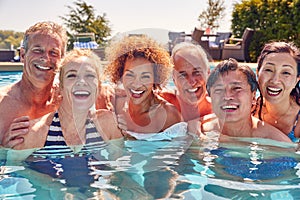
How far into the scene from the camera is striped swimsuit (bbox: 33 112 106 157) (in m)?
3.11

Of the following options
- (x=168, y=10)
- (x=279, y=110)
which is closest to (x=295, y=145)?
(x=279, y=110)

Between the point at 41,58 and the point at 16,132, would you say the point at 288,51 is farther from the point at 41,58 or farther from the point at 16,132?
the point at 16,132

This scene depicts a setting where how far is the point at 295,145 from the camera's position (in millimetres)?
3510

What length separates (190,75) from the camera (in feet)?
12.2

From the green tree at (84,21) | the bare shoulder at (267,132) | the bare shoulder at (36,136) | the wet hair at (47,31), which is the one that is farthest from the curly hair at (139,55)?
the green tree at (84,21)

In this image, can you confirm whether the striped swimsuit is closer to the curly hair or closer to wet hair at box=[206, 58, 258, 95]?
the curly hair

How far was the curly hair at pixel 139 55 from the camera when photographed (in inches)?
138

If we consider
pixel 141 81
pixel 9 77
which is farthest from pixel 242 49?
pixel 141 81

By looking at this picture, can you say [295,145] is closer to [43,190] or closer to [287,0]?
[43,190]

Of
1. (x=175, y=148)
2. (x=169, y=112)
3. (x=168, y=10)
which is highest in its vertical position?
(x=168, y=10)

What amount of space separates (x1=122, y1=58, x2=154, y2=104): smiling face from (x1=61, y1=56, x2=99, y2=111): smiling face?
0.42m

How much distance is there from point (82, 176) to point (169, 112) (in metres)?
1.31

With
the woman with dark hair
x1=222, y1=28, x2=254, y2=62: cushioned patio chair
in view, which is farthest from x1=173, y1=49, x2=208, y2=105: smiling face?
x1=222, y1=28, x2=254, y2=62: cushioned patio chair

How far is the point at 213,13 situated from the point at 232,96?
20.4 m
